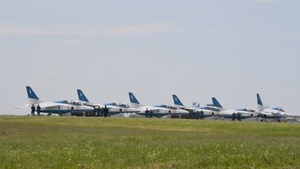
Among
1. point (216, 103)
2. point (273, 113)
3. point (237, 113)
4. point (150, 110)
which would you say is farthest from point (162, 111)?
point (273, 113)

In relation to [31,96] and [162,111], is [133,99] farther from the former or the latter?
[31,96]

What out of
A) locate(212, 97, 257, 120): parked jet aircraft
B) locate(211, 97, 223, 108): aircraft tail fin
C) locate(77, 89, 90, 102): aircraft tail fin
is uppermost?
locate(77, 89, 90, 102): aircraft tail fin

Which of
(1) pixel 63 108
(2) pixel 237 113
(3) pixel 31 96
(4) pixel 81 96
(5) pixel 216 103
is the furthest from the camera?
(4) pixel 81 96

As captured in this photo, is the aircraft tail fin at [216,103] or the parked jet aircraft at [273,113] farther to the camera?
the aircraft tail fin at [216,103]

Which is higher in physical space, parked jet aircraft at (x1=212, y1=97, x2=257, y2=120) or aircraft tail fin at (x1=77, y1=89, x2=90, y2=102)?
aircraft tail fin at (x1=77, y1=89, x2=90, y2=102)

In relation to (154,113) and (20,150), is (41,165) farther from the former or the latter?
(154,113)

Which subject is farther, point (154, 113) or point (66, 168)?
point (154, 113)

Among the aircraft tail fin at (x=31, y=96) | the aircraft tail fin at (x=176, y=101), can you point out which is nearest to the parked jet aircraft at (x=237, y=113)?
the aircraft tail fin at (x=176, y=101)

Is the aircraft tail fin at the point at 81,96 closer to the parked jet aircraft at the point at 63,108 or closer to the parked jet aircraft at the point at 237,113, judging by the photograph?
the parked jet aircraft at the point at 63,108

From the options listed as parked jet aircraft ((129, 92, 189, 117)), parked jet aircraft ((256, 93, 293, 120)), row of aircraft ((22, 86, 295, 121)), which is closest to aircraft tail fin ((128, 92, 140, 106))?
row of aircraft ((22, 86, 295, 121))

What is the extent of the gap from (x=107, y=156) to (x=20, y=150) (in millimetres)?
5686

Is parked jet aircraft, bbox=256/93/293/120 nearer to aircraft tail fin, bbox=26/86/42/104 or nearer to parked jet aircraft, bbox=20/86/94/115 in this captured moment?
parked jet aircraft, bbox=20/86/94/115

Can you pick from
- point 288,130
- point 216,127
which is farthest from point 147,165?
point 216,127

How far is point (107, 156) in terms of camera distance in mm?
29531
